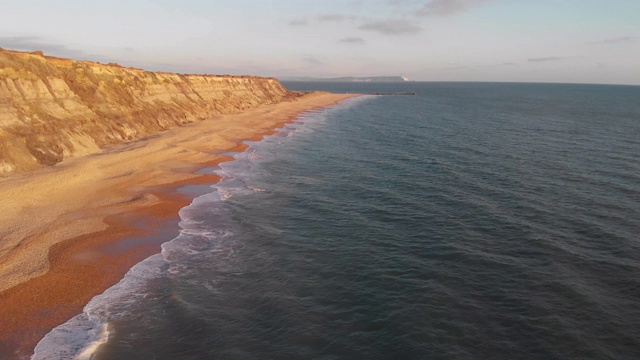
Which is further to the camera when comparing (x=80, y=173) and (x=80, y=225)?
(x=80, y=173)

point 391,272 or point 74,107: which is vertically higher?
point 74,107

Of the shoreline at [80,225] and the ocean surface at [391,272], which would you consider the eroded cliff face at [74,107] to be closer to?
the shoreline at [80,225]

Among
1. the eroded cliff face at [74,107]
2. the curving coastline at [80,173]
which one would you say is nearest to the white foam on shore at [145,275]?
the curving coastline at [80,173]

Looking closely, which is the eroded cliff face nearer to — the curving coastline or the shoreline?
the curving coastline

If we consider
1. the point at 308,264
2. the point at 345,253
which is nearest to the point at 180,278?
the point at 308,264

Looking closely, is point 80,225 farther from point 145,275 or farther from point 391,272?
point 391,272

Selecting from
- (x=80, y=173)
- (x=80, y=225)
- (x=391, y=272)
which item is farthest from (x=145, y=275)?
(x=80, y=173)

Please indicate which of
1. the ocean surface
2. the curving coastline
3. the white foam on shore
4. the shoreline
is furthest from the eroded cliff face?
the white foam on shore
